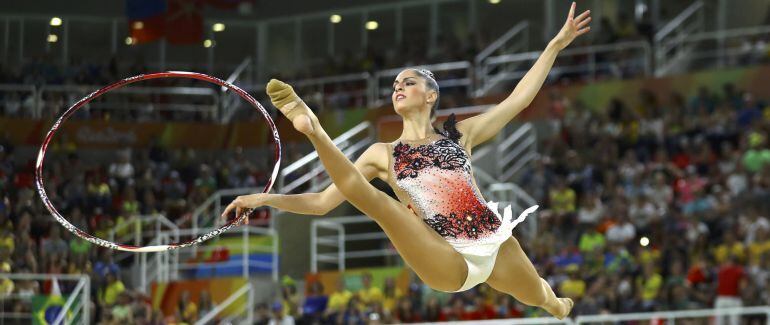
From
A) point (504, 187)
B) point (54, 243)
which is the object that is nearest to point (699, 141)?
point (504, 187)

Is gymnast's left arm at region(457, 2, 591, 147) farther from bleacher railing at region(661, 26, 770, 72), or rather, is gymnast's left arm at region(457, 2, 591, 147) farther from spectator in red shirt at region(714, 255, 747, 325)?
Result: bleacher railing at region(661, 26, 770, 72)

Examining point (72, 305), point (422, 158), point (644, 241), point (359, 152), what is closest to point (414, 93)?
point (422, 158)

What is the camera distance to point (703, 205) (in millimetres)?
16766

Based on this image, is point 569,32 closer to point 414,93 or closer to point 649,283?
point 414,93

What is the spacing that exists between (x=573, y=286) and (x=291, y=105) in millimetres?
9921

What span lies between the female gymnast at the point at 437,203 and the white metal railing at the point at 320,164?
39.4 ft

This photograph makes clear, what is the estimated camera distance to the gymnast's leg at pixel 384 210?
253 inches

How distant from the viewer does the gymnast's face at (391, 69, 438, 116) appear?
7.60 m

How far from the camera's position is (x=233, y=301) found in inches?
730

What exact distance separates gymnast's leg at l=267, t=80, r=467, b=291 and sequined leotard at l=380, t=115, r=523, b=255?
14cm

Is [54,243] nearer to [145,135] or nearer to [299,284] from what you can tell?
[299,284]

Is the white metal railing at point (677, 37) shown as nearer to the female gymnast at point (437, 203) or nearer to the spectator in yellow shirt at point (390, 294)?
the spectator in yellow shirt at point (390, 294)

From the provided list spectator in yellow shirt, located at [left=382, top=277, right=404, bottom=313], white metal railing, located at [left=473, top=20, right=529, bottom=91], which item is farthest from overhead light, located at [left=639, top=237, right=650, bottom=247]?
white metal railing, located at [left=473, top=20, right=529, bottom=91]

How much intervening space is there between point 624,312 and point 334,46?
→ 15.2m
